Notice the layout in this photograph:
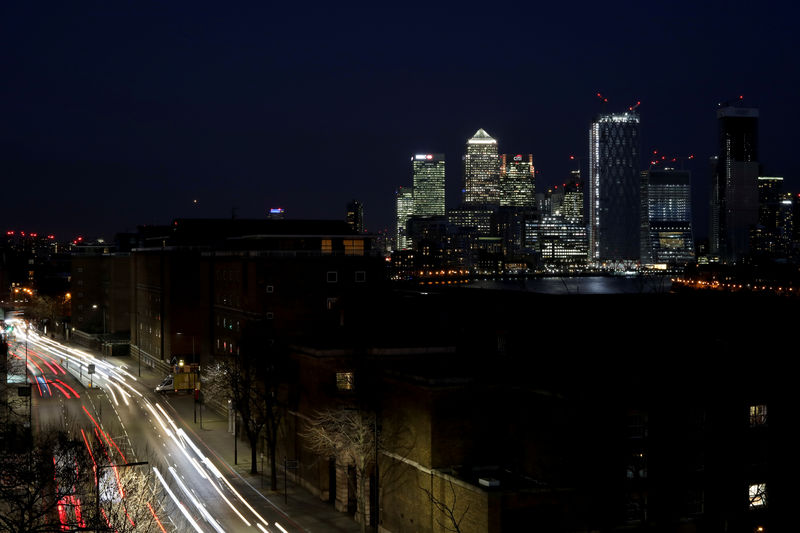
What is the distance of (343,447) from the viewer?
100 ft

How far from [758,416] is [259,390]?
72.4 ft

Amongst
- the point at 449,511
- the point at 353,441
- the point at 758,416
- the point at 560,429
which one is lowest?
the point at 449,511

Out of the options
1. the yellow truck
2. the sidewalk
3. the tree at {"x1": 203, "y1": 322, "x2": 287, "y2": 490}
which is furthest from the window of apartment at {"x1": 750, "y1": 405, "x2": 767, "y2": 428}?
the yellow truck

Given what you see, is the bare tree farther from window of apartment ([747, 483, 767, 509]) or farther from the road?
window of apartment ([747, 483, 767, 509])

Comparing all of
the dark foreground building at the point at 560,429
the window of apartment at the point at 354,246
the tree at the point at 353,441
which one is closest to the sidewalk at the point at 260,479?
the dark foreground building at the point at 560,429

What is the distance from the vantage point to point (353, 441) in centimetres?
3006

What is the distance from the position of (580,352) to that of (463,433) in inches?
284

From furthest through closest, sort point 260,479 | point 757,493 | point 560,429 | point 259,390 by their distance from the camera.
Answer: point 259,390 → point 260,479 → point 757,493 → point 560,429

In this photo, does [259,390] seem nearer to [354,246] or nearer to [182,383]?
[182,383]

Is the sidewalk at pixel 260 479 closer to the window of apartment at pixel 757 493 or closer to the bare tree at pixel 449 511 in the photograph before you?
the bare tree at pixel 449 511

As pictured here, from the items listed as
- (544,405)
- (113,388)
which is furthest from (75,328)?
(544,405)

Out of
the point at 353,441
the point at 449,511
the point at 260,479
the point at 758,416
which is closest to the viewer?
the point at 449,511

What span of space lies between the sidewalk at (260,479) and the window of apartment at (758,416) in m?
14.1

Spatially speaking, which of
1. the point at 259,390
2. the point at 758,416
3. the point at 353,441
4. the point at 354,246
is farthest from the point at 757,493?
the point at 354,246
